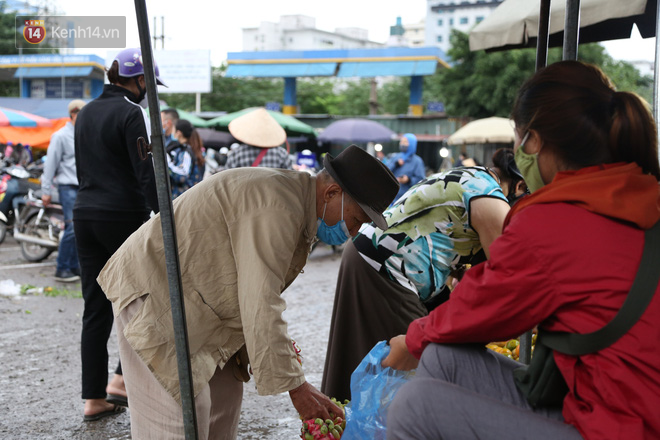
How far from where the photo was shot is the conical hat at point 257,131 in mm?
7445

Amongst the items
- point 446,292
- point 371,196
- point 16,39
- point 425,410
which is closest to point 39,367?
point 16,39

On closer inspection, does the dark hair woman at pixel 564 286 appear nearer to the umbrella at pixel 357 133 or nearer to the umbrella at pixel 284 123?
the umbrella at pixel 284 123

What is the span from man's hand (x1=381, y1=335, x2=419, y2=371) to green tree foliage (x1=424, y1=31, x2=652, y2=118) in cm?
2349

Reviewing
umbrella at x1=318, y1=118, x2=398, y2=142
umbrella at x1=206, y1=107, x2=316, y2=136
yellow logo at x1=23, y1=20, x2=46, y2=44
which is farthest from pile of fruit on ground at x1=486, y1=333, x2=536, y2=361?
umbrella at x1=318, y1=118, x2=398, y2=142

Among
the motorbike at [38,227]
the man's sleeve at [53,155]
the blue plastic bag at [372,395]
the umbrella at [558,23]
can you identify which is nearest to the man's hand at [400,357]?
the blue plastic bag at [372,395]

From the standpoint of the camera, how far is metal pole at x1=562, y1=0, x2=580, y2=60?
2385 mm

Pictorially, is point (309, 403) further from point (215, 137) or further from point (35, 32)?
point (215, 137)

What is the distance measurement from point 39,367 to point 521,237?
12.7 feet

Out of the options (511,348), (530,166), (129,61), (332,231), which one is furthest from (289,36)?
(530,166)

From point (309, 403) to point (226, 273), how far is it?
0.50m

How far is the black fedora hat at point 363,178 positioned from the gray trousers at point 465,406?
65 cm

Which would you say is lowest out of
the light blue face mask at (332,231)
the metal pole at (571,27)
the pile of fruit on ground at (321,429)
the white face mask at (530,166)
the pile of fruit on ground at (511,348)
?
the pile of fruit on ground at (511,348)

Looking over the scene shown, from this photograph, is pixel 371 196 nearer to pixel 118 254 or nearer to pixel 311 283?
pixel 118 254

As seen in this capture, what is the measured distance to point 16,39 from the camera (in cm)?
304
